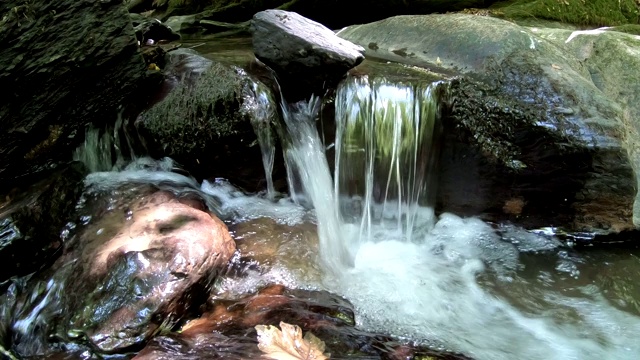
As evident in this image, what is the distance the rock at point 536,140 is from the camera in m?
3.87

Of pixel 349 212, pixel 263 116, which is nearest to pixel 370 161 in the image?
pixel 349 212

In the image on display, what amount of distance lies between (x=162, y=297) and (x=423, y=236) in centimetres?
242

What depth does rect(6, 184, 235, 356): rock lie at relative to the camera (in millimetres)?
2719

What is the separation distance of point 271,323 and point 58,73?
105 inches

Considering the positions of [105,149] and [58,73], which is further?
[105,149]

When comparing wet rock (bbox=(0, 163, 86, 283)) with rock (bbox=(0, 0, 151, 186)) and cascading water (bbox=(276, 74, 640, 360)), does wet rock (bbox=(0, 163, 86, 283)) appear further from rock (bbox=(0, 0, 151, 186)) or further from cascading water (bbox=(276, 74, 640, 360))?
cascading water (bbox=(276, 74, 640, 360))

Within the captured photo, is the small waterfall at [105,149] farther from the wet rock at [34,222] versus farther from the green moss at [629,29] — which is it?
the green moss at [629,29]

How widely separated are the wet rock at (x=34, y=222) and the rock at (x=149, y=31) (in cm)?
276

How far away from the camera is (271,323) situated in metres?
2.71

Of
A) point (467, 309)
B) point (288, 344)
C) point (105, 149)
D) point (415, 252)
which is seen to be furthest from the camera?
point (105, 149)

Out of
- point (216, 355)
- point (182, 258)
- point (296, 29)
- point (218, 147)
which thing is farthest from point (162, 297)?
point (296, 29)

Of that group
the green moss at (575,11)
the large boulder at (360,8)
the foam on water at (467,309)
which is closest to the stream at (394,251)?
the foam on water at (467,309)

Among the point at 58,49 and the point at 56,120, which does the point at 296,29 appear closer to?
the point at 58,49

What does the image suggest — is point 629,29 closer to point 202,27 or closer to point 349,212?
point 349,212
